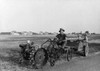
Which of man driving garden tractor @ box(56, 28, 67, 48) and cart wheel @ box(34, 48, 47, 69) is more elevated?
man driving garden tractor @ box(56, 28, 67, 48)

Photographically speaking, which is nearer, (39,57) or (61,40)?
(39,57)

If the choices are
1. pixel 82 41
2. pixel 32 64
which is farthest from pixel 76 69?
pixel 82 41

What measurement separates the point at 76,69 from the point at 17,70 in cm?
262

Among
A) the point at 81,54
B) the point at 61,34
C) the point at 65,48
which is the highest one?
the point at 61,34

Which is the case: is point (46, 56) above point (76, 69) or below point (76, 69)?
above

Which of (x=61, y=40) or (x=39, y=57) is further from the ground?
(x=61, y=40)

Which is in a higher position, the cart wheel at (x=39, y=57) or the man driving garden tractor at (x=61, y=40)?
the man driving garden tractor at (x=61, y=40)

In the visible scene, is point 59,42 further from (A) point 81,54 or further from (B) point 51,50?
(A) point 81,54

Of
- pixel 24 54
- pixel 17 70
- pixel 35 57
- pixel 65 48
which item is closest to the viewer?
pixel 17 70

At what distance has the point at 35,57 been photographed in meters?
7.43

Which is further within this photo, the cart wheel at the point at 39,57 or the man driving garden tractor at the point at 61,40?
the man driving garden tractor at the point at 61,40

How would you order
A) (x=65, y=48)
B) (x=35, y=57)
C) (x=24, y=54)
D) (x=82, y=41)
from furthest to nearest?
(x=82, y=41)
(x=65, y=48)
(x=24, y=54)
(x=35, y=57)

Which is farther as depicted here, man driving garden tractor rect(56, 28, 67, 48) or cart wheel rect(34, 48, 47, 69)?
man driving garden tractor rect(56, 28, 67, 48)

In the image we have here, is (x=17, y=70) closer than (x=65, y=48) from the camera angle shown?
Yes
